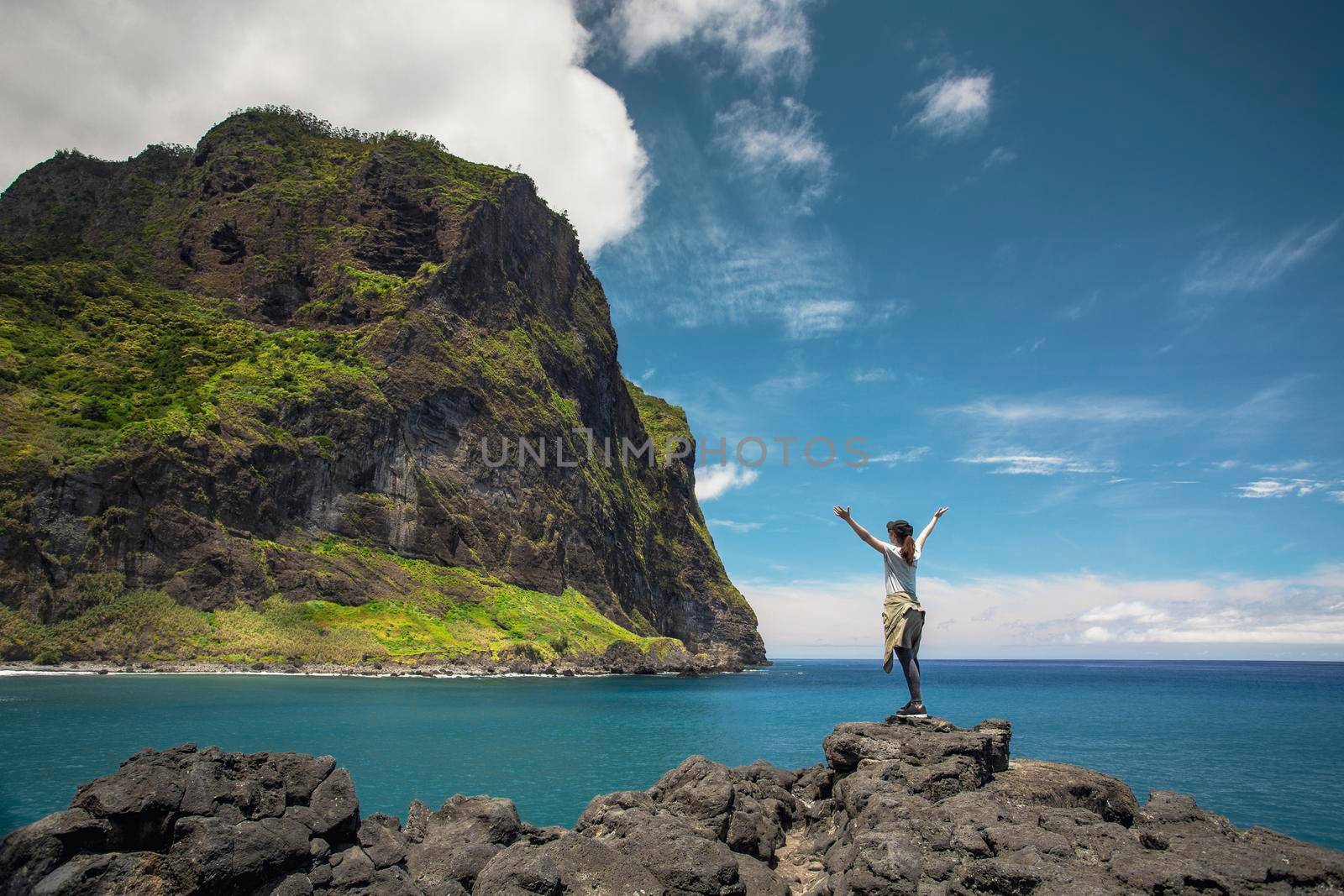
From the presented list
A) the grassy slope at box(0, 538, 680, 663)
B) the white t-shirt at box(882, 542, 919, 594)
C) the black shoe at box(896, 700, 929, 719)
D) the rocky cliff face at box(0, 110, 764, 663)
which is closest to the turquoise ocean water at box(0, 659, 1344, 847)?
the grassy slope at box(0, 538, 680, 663)

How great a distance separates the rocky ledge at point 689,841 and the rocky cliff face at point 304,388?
75619 mm

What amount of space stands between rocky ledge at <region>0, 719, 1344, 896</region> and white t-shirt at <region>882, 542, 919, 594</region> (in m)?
3.04

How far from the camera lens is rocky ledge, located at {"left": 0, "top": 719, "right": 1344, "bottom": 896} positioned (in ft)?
28.3

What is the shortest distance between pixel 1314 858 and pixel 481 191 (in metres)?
140

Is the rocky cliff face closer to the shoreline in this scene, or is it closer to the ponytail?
the shoreline

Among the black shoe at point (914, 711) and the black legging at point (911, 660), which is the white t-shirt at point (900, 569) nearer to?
the black legging at point (911, 660)

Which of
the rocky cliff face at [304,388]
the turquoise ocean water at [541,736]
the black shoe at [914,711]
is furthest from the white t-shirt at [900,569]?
the rocky cliff face at [304,388]

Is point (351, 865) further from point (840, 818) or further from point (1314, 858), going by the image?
point (1314, 858)

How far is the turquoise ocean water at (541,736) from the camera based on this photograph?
83.8ft

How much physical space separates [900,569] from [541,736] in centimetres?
3186

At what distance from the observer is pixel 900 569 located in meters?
12.5

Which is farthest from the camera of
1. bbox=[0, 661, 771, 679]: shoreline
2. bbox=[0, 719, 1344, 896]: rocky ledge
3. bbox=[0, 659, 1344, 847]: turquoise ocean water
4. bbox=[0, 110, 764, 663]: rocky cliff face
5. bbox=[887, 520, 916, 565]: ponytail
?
bbox=[0, 110, 764, 663]: rocky cliff face

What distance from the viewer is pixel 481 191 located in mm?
132625

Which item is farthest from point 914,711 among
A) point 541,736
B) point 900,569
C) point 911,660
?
point 541,736
